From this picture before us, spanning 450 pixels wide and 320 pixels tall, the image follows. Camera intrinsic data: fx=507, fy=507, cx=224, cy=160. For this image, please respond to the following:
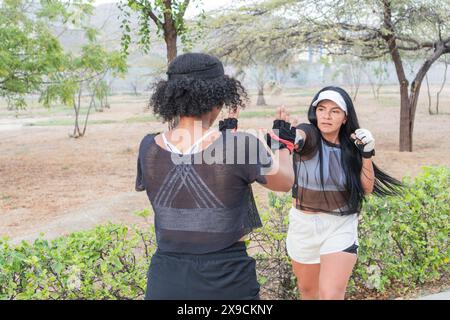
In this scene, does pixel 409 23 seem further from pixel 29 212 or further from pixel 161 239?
pixel 161 239

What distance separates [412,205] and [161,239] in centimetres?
243

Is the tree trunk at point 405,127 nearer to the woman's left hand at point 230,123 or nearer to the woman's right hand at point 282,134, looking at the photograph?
the woman's right hand at point 282,134

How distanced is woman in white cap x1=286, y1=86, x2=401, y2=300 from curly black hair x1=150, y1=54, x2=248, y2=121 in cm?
85

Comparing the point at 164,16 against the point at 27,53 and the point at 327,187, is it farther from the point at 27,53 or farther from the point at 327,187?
the point at 27,53

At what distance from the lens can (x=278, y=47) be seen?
38.8 feet

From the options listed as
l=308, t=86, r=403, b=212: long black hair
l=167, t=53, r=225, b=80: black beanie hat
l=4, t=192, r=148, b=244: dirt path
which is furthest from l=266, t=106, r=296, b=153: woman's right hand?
l=4, t=192, r=148, b=244: dirt path

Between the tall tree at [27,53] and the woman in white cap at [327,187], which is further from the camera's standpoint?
the tall tree at [27,53]

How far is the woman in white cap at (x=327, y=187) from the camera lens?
8.47 feet

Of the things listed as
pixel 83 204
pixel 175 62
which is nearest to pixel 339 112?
pixel 175 62

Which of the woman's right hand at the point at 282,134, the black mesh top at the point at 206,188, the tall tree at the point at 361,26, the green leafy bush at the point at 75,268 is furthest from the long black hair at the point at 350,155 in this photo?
the tall tree at the point at 361,26

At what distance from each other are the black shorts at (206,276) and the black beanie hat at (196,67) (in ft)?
1.98

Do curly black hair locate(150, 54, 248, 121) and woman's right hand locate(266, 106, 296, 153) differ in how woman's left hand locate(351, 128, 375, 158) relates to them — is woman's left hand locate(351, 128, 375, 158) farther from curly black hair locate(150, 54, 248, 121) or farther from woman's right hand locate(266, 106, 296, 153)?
curly black hair locate(150, 54, 248, 121)

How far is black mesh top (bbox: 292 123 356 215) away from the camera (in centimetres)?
263
